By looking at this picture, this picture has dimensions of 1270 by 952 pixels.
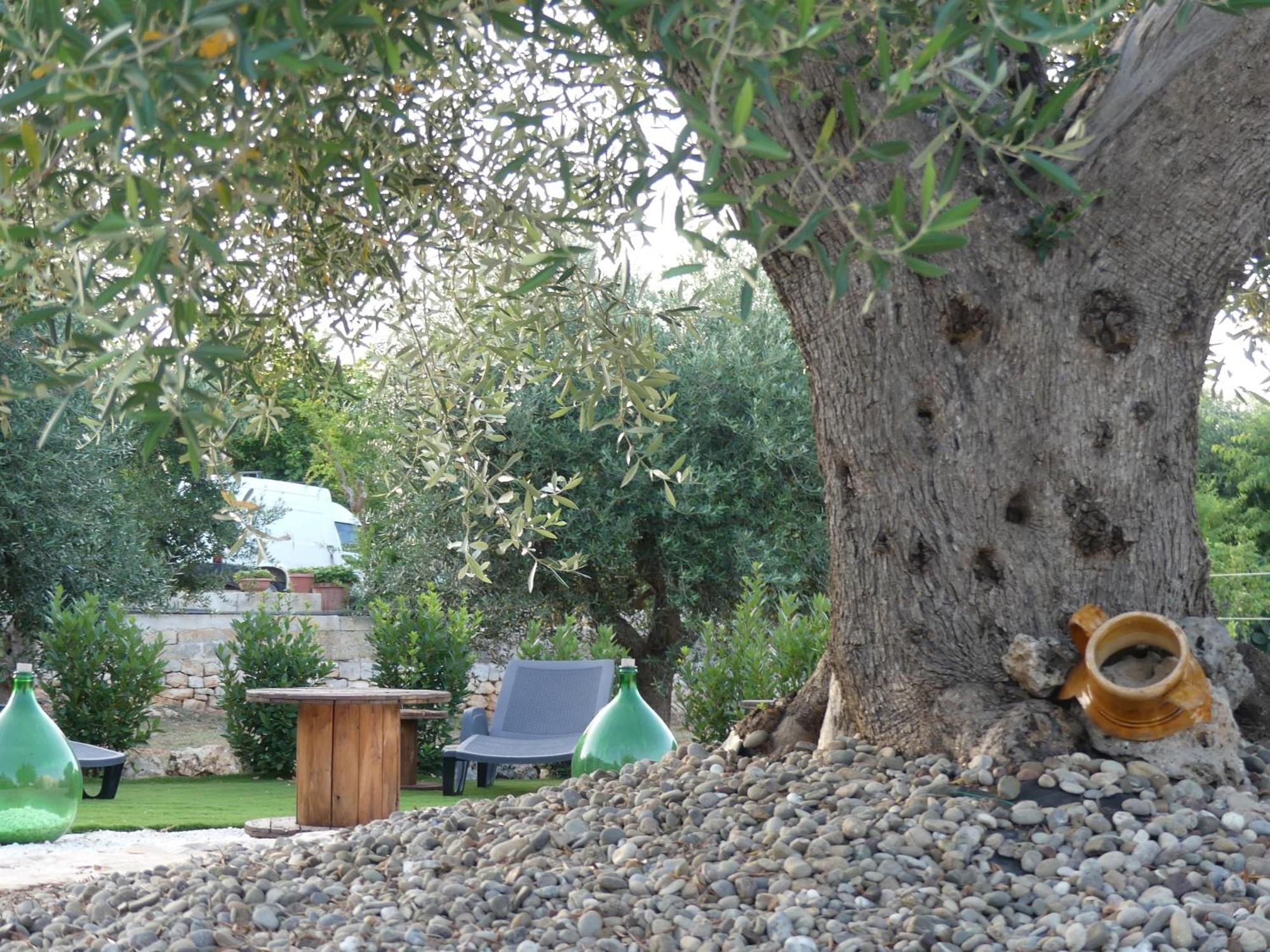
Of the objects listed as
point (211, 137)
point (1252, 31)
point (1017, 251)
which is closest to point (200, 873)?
A: point (211, 137)

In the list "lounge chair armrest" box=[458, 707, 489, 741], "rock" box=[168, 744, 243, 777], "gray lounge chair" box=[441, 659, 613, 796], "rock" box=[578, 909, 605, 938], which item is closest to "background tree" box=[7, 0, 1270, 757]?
"rock" box=[578, 909, 605, 938]

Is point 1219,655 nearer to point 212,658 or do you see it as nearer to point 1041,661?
point 1041,661

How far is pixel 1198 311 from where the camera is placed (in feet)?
10.4

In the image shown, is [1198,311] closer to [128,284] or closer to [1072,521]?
[1072,521]

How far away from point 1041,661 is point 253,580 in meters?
14.3

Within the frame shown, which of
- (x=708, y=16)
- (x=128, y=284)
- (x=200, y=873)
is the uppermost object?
(x=708, y=16)

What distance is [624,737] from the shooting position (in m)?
4.96

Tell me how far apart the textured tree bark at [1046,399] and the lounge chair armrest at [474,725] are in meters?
6.52

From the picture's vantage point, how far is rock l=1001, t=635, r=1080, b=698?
9.81ft

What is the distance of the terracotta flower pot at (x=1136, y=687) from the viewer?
285cm

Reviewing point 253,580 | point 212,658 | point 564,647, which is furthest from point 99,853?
point 253,580

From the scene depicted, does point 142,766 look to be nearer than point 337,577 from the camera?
Yes

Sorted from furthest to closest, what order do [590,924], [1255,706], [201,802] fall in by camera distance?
[201,802], [1255,706], [590,924]

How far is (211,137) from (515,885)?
1.80 meters
